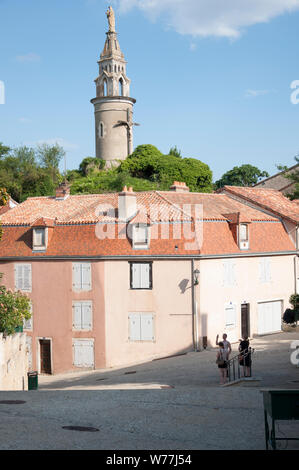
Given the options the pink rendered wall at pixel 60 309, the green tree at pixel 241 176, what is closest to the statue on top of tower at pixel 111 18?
the green tree at pixel 241 176

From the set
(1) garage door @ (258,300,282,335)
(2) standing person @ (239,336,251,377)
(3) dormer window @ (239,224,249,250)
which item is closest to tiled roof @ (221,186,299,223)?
(3) dormer window @ (239,224,249,250)

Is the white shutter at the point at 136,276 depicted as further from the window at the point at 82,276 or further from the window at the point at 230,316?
the window at the point at 230,316

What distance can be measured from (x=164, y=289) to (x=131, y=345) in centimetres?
332

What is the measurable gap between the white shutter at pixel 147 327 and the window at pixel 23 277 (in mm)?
6694

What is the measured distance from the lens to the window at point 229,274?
29578 mm

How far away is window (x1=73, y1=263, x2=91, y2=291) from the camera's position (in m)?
29.7

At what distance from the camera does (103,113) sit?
83.2 m

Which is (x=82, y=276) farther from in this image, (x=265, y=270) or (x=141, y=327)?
(x=265, y=270)

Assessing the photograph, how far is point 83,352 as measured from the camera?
2948cm

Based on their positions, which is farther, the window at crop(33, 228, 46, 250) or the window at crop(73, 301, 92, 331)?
the window at crop(33, 228, 46, 250)

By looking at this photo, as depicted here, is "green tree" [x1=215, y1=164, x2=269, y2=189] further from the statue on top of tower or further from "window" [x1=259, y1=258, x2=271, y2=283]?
"window" [x1=259, y1=258, x2=271, y2=283]

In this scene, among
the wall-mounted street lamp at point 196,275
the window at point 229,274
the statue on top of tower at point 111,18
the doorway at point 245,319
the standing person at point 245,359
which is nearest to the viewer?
the standing person at point 245,359

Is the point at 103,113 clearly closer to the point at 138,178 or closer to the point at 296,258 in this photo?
the point at 138,178

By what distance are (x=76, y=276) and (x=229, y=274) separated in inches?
316
